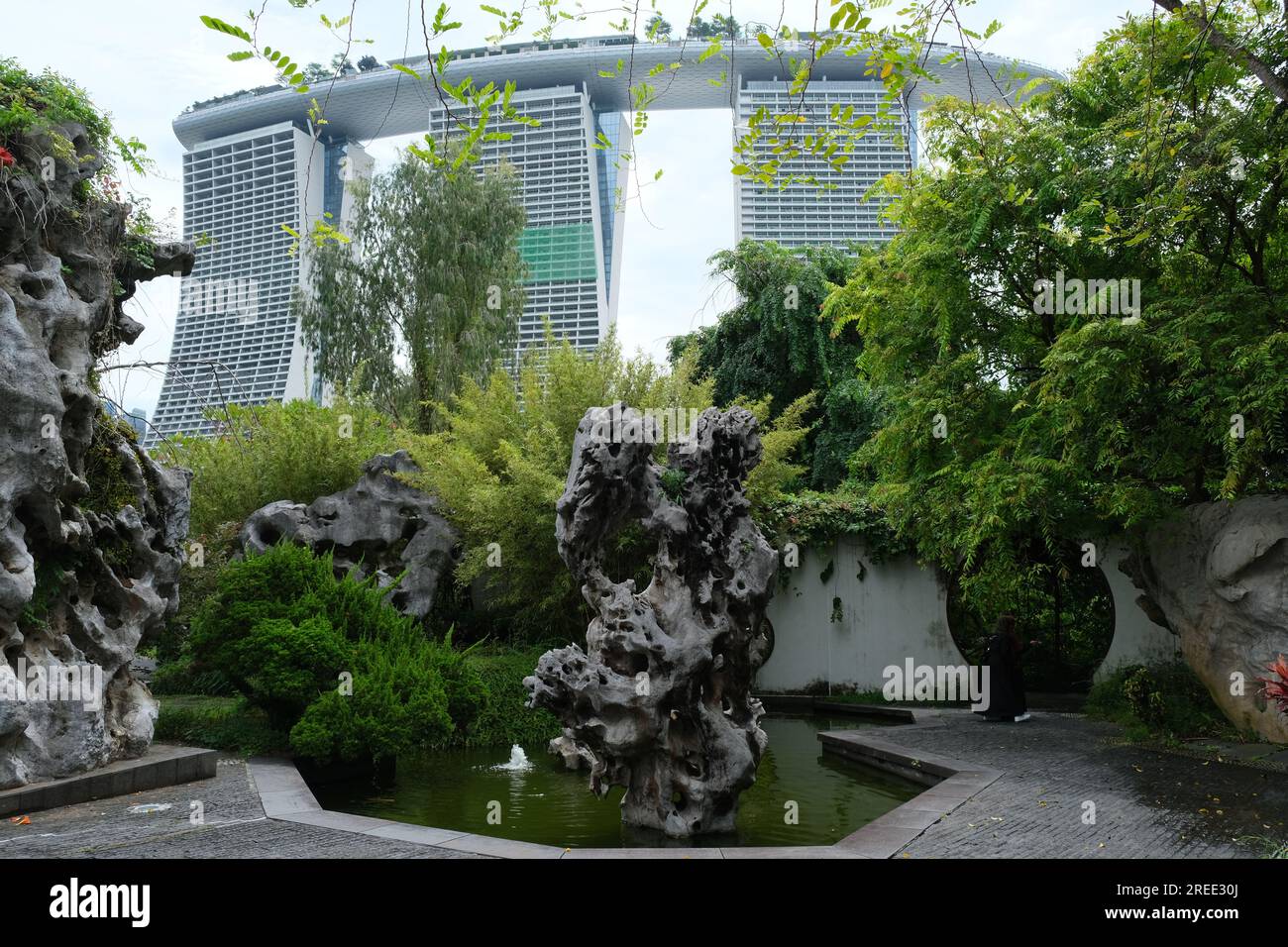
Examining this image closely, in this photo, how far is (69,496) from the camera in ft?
25.7

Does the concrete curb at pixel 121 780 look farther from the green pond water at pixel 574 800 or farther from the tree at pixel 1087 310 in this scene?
the tree at pixel 1087 310

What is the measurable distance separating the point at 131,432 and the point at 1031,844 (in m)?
8.20

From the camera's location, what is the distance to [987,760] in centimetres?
893

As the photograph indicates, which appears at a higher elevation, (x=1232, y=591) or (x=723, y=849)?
(x=1232, y=591)

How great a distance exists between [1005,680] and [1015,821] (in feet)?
18.9

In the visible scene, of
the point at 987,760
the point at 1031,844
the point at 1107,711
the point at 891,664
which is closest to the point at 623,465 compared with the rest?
the point at 1031,844

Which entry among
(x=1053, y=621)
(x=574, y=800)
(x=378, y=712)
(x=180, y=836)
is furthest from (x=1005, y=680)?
(x=180, y=836)

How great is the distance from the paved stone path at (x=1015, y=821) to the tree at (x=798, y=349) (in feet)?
39.3

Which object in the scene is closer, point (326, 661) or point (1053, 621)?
point (326, 661)

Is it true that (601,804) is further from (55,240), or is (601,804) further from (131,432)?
(55,240)

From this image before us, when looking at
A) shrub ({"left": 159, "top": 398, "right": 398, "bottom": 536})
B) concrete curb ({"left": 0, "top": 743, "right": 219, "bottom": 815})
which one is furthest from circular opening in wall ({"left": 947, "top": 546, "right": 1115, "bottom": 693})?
concrete curb ({"left": 0, "top": 743, "right": 219, "bottom": 815})

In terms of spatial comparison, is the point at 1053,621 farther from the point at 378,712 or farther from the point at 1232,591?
the point at 378,712

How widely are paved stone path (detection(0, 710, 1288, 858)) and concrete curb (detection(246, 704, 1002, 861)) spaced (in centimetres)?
11

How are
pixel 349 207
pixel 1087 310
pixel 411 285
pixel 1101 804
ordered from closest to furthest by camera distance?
pixel 1101 804 < pixel 1087 310 < pixel 411 285 < pixel 349 207
